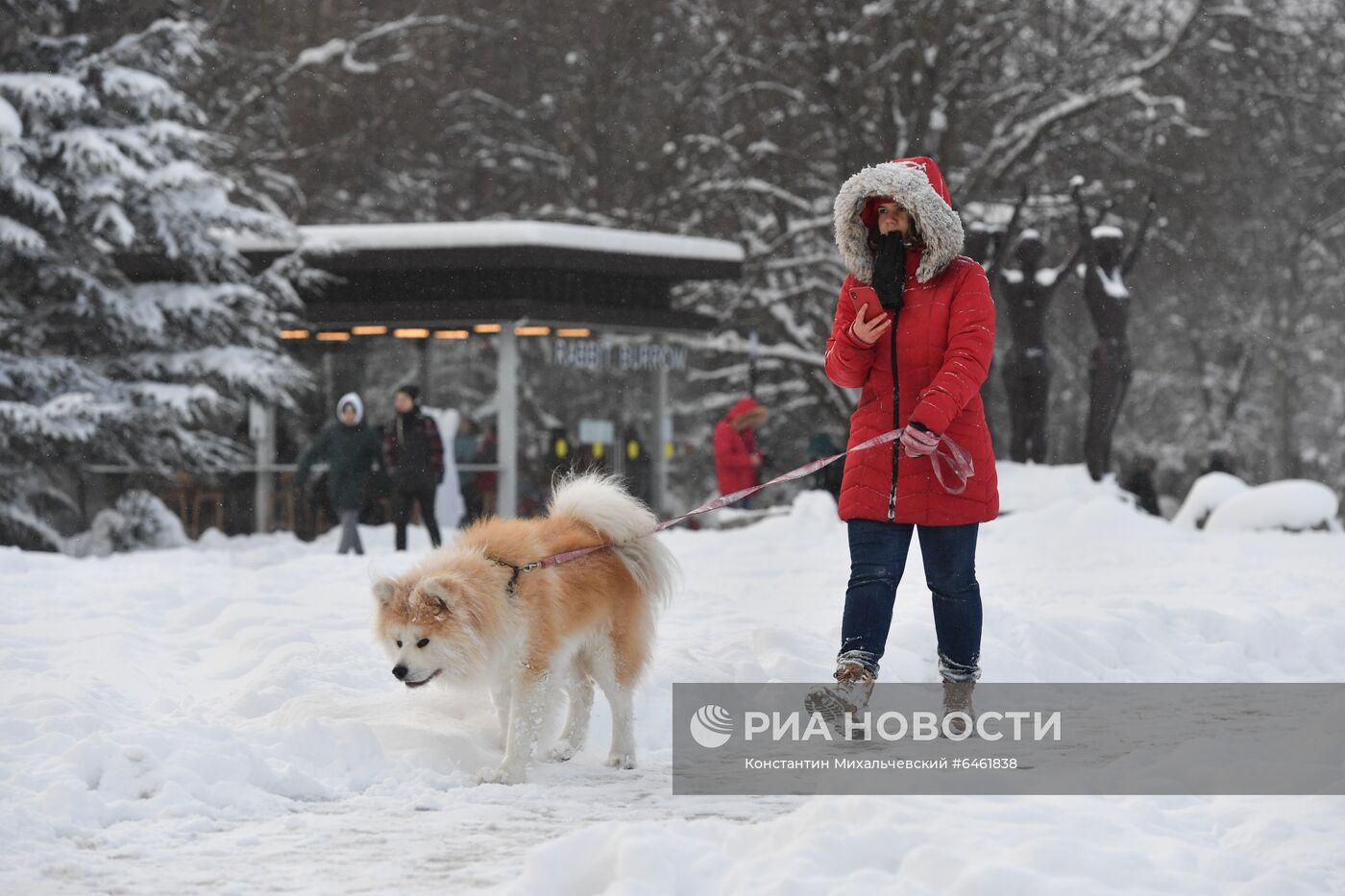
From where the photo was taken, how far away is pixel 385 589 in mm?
5805

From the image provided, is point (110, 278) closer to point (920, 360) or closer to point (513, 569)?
point (513, 569)

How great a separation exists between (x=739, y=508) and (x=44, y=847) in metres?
17.5

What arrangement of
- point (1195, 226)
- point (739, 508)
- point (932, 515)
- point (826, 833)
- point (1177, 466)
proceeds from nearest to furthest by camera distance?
point (826, 833)
point (932, 515)
point (739, 508)
point (1195, 226)
point (1177, 466)

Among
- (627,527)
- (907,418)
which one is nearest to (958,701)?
(907,418)

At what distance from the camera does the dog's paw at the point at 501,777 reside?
5.59m

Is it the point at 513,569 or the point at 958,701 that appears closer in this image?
the point at 513,569

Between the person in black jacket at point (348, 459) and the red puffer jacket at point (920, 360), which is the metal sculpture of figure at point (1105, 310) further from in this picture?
the red puffer jacket at point (920, 360)

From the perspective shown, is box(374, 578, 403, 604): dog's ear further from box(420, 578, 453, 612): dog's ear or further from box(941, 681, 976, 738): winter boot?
box(941, 681, 976, 738): winter boot

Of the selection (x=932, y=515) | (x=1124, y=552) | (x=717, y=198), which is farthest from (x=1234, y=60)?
(x=932, y=515)

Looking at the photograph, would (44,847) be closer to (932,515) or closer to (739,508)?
(932,515)

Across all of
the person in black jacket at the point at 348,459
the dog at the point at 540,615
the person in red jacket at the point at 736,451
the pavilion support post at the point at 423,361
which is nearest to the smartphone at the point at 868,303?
the dog at the point at 540,615

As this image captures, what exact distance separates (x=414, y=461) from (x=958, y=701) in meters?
9.34

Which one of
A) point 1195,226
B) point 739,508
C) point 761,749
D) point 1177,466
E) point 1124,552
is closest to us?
point 761,749

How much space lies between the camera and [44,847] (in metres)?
4.52
